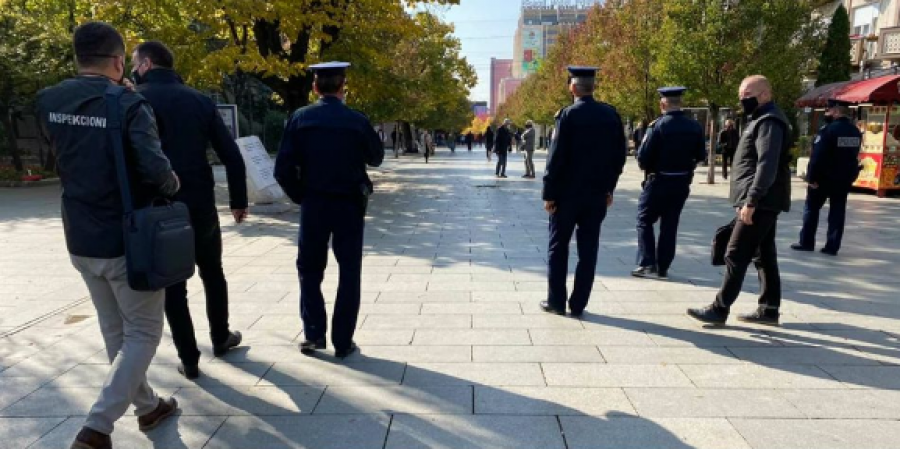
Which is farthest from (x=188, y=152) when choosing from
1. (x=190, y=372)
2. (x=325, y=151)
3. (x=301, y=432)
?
(x=301, y=432)

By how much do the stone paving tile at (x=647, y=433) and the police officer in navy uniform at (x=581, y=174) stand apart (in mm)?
1803

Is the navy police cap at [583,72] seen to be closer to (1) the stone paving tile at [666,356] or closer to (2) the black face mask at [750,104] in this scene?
(2) the black face mask at [750,104]

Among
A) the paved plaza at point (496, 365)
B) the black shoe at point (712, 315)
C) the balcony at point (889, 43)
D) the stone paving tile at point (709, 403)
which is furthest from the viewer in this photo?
the balcony at point (889, 43)

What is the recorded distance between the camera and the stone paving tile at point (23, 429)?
9.63ft

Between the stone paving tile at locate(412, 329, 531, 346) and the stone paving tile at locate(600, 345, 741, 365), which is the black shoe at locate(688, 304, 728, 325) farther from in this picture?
the stone paving tile at locate(412, 329, 531, 346)

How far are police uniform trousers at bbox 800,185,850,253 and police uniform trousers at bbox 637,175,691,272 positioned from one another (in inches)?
93.6

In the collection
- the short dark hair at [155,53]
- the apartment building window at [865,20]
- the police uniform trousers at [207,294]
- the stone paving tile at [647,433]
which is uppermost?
the apartment building window at [865,20]

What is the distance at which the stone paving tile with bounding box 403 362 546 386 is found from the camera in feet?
11.8

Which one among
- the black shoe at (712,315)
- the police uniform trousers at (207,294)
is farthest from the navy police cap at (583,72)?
the police uniform trousers at (207,294)

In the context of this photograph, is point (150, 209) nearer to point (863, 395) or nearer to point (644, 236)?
point (863, 395)

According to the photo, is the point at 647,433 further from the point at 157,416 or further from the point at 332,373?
the point at 157,416

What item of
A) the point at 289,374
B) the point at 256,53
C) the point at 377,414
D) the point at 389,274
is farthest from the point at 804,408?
the point at 256,53

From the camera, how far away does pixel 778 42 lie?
1549 centimetres

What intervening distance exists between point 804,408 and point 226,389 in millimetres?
3267
